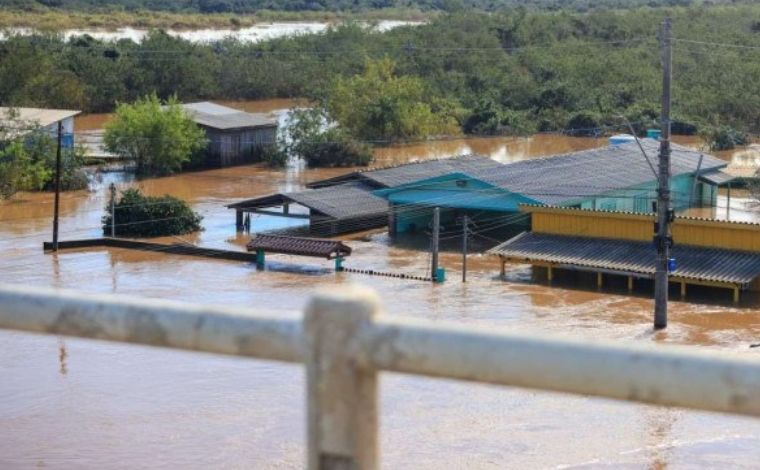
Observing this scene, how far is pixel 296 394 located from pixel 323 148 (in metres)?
22.9

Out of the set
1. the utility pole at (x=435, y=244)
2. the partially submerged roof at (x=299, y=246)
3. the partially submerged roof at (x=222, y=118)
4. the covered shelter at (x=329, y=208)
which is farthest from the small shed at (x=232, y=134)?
the utility pole at (x=435, y=244)

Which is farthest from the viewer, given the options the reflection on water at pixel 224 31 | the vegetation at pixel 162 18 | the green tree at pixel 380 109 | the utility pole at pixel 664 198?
the vegetation at pixel 162 18

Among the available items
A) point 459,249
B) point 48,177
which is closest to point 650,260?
point 459,249

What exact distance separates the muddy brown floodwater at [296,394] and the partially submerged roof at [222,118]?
1182 centimetres

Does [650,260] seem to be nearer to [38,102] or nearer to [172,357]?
[172,357]

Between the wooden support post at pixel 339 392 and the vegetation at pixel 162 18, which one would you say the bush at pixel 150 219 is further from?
the vegetation at pixel 162 18

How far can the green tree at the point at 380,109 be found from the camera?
42781mm

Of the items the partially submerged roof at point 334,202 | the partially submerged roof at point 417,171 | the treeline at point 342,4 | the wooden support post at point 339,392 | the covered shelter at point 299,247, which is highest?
the treeline at point 342,4

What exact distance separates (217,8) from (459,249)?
8163 cm

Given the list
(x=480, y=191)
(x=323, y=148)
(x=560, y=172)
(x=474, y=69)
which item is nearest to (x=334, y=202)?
(x=480, y=191)

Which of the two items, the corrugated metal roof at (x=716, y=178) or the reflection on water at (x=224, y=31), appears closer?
the corrugated metal roof at (x=716, y=178)

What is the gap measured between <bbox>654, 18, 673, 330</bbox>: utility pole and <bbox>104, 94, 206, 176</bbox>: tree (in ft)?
62.9

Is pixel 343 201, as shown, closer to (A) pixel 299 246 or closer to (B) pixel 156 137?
(A) pixel 299 246

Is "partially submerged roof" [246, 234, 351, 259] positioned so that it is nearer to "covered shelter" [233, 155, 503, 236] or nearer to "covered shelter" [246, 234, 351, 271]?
"covered shelter" [246, 234, 351, 271]
